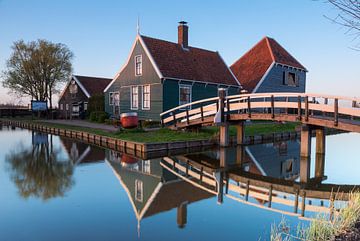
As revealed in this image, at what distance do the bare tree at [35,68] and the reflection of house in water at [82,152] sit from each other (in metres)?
22.4

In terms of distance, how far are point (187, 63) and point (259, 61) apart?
26.1 ft

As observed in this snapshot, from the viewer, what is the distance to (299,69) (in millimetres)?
27484

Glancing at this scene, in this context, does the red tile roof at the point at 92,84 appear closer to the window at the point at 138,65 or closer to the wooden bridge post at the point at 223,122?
the window at the point at 138,65

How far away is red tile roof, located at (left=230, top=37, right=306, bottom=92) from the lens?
24339 millimetres

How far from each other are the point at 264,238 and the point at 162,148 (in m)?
8.04

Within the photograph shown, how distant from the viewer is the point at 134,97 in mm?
21266

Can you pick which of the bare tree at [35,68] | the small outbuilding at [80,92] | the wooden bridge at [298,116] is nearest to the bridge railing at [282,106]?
the wooden bridge at [298,116]

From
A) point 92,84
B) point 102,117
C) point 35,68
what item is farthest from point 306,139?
point 35,68

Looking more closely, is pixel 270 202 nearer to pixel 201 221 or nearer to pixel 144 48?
pixel 201 221

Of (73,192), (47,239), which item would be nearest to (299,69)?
(73,192)

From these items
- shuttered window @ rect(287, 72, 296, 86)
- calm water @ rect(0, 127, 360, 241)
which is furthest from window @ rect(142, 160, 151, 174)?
shuttered window @ rect(287, 72, 296, 86)

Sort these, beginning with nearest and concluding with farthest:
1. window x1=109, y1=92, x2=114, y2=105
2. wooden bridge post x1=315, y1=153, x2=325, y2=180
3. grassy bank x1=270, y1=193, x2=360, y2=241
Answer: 1. grassy bank x1=270, y1=193, x2=360, y2=241
2. wooden bridge post x1=315, y1=153, x2=325, y2=180
3. window x1=109, y1=92, x2=114, y2=105

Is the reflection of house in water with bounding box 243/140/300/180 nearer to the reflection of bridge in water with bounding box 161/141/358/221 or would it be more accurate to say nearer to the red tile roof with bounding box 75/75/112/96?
the reflection of bridge in water with bounding box 161/141/358/221

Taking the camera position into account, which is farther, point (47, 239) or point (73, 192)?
point (73, 192)
